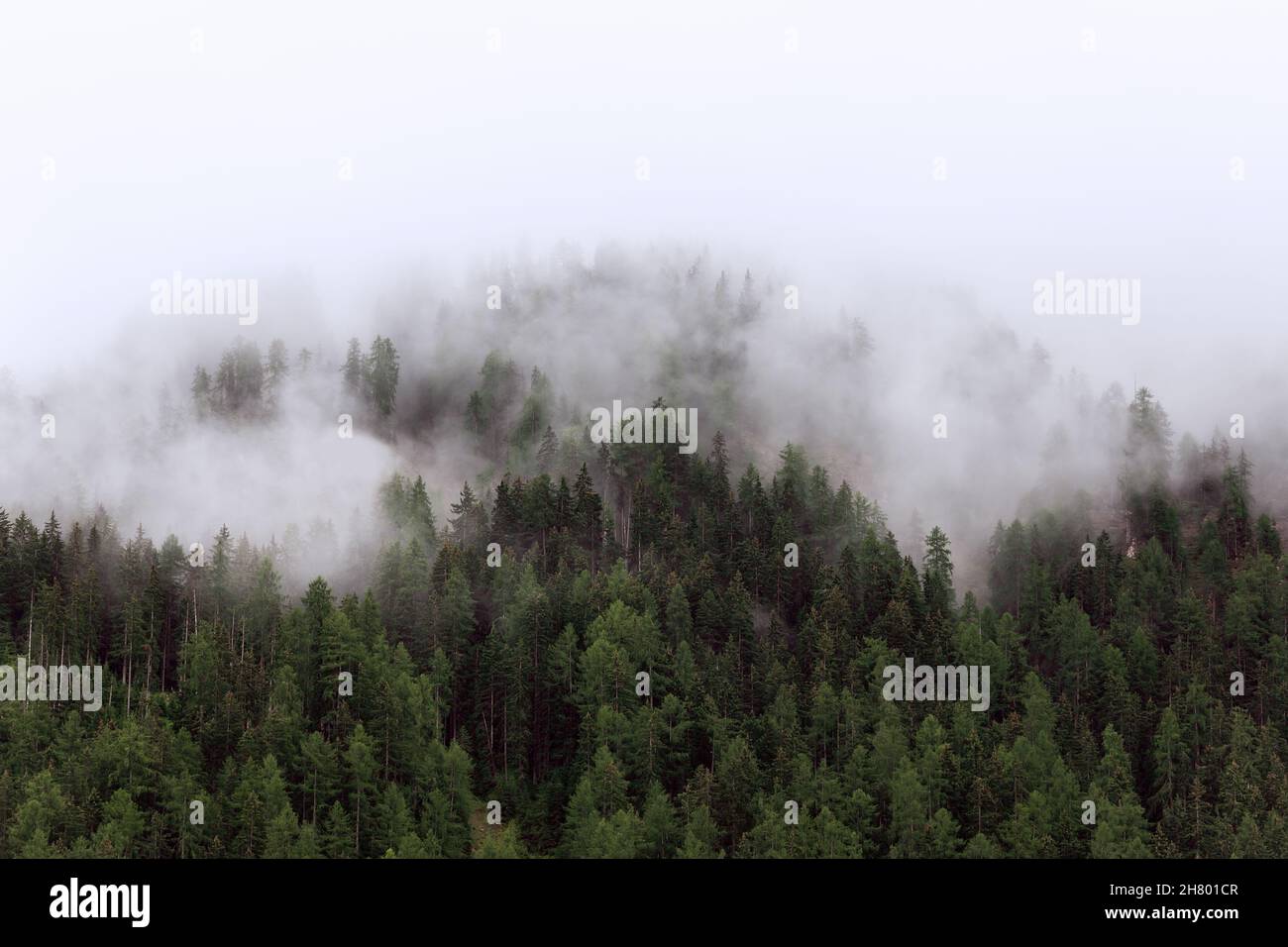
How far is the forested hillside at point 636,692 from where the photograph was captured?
108 metres

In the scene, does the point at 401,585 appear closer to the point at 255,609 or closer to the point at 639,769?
the point at 255,609

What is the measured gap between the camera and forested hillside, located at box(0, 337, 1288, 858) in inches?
4242

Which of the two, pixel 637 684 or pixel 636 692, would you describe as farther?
pixel 637 684

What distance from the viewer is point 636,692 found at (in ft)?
407

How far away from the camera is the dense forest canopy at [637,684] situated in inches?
4250

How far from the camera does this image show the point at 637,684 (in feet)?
409

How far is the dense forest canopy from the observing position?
108 m

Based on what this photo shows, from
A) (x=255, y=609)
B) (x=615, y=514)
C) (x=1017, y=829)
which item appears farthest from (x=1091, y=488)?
(x=255, y=609)

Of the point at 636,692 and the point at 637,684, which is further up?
the point at 637,684

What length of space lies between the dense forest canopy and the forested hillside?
0.32 meters

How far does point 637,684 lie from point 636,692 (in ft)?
2.49

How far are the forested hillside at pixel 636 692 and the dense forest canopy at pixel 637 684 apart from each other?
321mm

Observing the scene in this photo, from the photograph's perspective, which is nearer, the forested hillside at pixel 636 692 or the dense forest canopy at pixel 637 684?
the forested hillside at pixel 636 692

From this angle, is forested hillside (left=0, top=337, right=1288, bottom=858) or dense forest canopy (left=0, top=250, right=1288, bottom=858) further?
dense forest canopy (left=0, top=250, right=1288, bottom=858)
